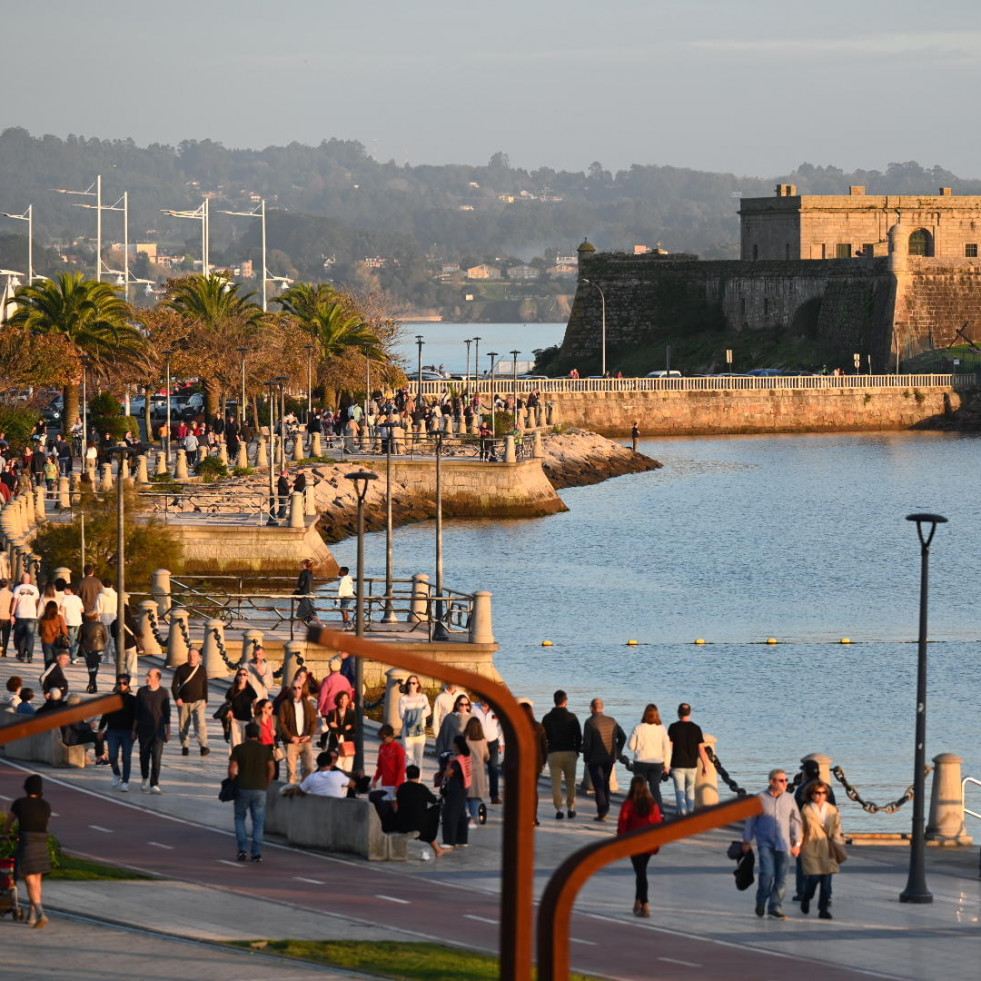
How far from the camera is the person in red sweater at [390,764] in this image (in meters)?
19.0

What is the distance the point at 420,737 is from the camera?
21.8 meters

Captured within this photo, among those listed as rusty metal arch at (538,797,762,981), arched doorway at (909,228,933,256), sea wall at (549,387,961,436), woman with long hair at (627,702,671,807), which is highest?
arched doorway at (909,228,933,256)

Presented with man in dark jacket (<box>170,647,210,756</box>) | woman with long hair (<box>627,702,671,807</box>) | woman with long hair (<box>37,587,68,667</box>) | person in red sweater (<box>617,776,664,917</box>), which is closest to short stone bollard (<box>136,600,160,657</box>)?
woman with long hair (<box>37,587,68,667</box>)

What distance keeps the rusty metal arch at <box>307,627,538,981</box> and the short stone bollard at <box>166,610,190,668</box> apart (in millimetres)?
21549

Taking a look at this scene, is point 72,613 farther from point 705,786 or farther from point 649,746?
point 649,746

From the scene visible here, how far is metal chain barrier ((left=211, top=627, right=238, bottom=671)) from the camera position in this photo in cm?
2877

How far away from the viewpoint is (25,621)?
28797mm

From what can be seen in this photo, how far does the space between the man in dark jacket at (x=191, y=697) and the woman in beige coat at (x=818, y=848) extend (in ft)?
26.5

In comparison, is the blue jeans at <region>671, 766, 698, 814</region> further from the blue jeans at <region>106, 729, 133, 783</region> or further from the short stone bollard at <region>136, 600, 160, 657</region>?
the short stone bollard at <region>136, 600, 160, 657</region>

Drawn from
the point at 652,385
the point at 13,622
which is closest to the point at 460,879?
the point at 13,622

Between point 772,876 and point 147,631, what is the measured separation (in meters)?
15.7

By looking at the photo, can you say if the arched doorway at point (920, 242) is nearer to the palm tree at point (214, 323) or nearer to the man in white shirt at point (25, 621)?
the palm tree at point (214, 323)

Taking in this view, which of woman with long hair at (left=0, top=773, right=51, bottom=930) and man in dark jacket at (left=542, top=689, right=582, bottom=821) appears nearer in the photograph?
woman with long hair at (left=0, top=773, right=51, bottom=930)

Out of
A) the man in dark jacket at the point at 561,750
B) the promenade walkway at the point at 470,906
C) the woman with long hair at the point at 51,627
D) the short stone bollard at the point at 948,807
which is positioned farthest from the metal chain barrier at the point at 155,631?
the short stone bollard at the point at 948,807
